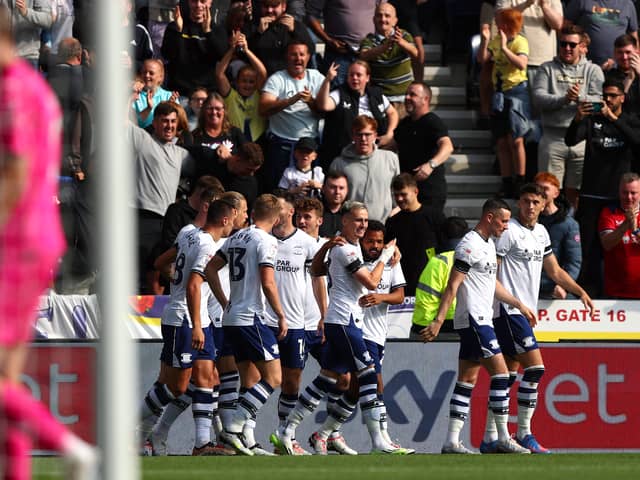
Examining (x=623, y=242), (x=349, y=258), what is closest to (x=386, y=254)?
(x=349, y=258)

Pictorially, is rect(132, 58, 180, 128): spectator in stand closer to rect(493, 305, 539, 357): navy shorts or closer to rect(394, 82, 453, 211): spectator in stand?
rect(394, 82, 453, 211): spectator in stand

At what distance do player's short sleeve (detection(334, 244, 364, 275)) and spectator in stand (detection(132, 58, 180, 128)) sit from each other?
3.28 meters

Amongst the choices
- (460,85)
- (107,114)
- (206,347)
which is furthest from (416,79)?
(107,114)

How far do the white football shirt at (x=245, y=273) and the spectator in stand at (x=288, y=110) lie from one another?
3.04 meters

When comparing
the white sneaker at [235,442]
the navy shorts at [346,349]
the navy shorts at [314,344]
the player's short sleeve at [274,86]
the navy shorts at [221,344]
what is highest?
the player's short sleeve at [274,86]

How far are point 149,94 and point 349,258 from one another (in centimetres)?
363

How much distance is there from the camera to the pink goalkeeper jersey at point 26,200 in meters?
3.58

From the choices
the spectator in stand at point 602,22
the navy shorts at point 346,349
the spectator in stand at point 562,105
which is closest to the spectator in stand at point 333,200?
the navy shorts at point 346,349

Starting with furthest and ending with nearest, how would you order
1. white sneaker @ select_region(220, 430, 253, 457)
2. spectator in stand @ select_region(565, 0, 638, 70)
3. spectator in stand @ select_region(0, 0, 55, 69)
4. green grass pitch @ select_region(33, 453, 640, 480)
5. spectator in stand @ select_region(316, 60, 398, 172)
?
spectator in stand @ select_region(565, 0, 638, 70) → spectator in stand @ select_region(316, 60, 398, 172) → spectator in stand @ select_region(0, 0, 55, 69) → white sneaker @ select_region(220, 430, 253, 457) → green grass pitch @ select_region(33, 453, 640, 480)

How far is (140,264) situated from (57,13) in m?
2.56

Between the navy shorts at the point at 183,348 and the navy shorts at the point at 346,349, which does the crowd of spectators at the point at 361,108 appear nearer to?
the navy shorts at the point at 183,348

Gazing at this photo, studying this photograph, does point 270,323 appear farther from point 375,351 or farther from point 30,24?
point 30,24

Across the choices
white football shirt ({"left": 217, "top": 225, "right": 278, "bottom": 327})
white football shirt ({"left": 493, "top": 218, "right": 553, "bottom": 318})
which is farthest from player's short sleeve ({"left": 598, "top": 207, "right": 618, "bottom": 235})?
white football shirt ({"left": 217, "top": 225, "right": 278, "bottom": 327})

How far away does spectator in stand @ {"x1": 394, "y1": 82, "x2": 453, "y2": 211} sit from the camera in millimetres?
13977
